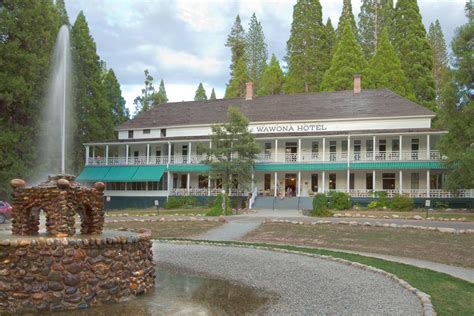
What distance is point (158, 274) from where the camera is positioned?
13.0 m

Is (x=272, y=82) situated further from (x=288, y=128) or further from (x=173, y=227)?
(x=173, y=227)

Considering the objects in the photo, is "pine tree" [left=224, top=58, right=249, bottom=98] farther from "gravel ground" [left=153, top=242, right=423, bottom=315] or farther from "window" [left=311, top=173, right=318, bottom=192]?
"gravel ground" [left=153, top=242, right=423, bottom=315]

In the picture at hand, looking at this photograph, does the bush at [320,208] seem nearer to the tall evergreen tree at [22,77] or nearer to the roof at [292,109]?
the roof at [292,109]

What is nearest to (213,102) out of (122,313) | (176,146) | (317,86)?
(176,146)

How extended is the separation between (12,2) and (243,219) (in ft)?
82.9

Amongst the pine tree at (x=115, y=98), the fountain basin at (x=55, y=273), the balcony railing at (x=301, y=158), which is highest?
the pine tree at (x=115, y=98)

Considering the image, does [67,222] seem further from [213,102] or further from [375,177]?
[213,102]

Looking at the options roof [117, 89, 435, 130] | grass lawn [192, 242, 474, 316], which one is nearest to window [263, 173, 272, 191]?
roof [117, 89, 435, 130]

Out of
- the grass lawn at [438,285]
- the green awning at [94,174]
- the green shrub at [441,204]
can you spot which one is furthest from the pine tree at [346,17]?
the grass lawn at [438,285]

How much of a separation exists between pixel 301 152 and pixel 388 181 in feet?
26.0

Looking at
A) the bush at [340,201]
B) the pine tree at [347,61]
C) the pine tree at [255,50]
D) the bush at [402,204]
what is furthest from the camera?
the pine tree at [255,50]

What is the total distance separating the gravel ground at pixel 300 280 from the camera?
9.02m

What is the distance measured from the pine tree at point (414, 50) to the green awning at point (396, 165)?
50.8 feet

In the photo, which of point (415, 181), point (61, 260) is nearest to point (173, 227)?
point (61, 260)
